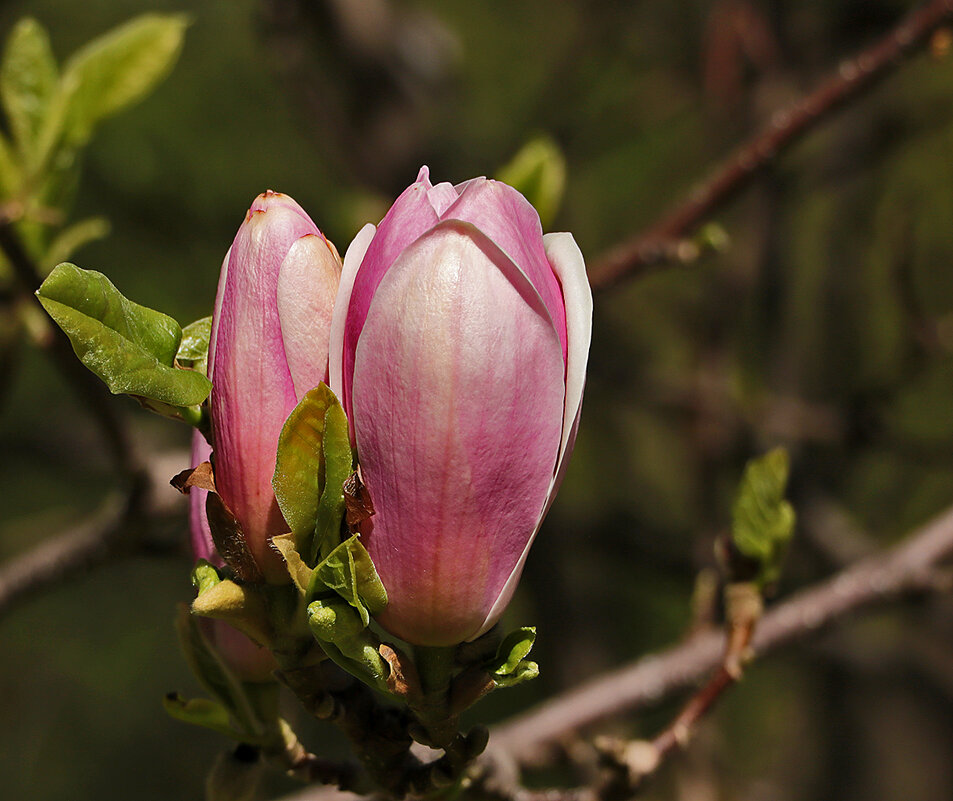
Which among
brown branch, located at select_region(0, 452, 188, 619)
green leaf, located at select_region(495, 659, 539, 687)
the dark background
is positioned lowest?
the dark background

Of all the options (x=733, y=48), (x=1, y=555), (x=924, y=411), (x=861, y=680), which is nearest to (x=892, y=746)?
(x=861, y=680)

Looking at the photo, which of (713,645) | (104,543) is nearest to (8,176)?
(104,543)

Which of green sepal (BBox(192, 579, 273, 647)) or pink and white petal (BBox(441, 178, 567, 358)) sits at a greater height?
pink and white petal (BBox(441, 178, 567, 358))

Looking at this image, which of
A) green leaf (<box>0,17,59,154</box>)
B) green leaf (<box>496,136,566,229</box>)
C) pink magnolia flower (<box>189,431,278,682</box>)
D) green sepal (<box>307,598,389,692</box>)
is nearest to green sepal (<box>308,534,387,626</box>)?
green sepal (<box>307,598,389,692</box>)

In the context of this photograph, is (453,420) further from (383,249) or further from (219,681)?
(219,681)

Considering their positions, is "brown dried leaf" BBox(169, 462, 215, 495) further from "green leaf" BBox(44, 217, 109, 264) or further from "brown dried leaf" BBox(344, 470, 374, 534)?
"green leaf" BBox(44, 217, 109, 264)

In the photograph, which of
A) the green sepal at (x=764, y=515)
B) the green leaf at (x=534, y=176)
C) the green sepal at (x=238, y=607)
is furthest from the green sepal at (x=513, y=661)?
the green leaf at (x=534, y=176)

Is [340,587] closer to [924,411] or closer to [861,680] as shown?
[861,680]
